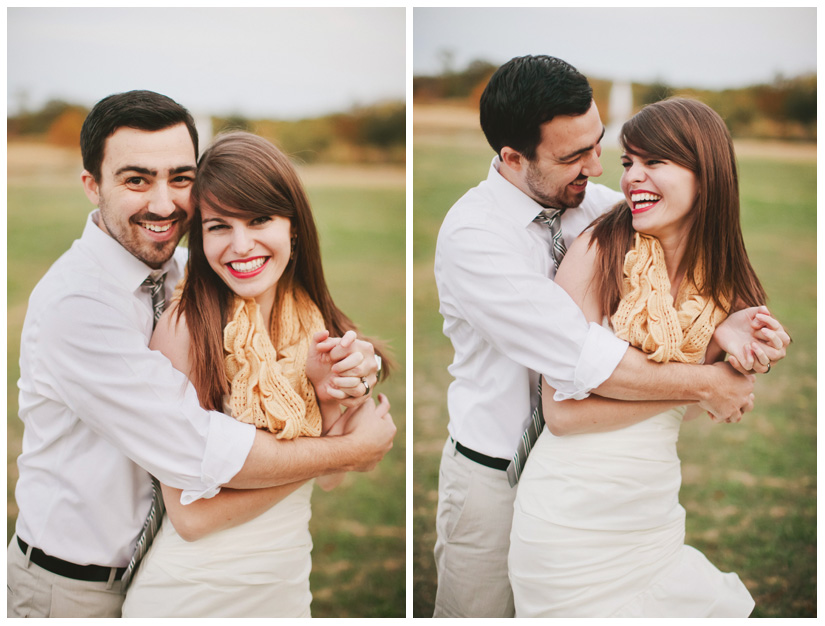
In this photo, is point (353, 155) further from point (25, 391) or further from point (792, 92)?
point (792, 92)

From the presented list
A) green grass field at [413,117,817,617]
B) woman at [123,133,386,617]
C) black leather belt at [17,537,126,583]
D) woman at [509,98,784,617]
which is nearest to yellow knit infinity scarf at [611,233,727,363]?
Answer: woman at [509,98,784,617]

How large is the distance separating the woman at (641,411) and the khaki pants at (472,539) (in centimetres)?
15

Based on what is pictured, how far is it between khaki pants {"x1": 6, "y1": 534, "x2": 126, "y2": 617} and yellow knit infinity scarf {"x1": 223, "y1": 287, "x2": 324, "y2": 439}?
728 millimetres

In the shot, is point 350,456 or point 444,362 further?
point 444,362

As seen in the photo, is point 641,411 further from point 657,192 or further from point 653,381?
point 657,192

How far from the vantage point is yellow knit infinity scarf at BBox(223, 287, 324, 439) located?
91.9 inches

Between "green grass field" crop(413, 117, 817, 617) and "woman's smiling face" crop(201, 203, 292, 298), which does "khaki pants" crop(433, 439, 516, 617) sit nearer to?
"green grass field" crop(413, 117, 817, 617)

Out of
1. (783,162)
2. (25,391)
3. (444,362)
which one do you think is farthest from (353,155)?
(783,162)

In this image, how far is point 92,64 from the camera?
2.66 m

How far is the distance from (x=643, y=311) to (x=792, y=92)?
1449mm

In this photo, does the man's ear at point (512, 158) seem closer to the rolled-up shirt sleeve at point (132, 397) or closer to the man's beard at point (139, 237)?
the man's beard at point (139, 237)

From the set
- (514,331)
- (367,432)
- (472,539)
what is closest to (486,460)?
(472,539)

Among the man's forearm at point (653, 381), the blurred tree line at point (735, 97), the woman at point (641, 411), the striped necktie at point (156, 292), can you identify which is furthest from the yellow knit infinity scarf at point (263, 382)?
the blurred tree line at point (735, 97)

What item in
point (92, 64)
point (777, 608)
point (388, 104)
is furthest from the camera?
point (777, 608)
